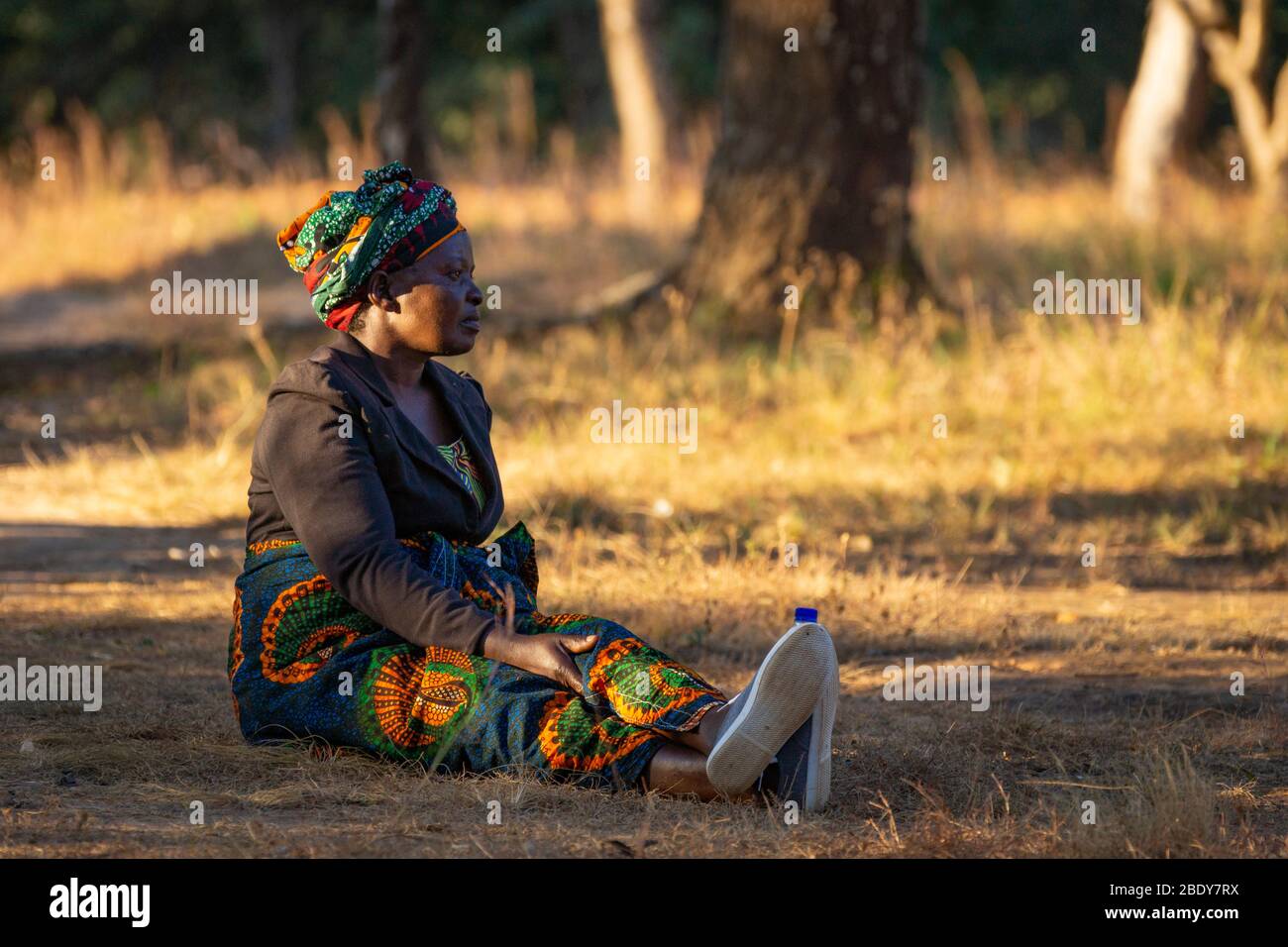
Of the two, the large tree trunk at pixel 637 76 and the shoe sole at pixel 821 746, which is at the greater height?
the large tree trunk at pixel 637 76

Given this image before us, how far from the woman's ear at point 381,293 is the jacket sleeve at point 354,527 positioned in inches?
10.0

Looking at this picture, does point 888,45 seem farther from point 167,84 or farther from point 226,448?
point 167,84

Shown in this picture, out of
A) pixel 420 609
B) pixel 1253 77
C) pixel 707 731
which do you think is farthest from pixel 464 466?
pixel 1253 77

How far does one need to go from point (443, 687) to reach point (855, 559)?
2871mm

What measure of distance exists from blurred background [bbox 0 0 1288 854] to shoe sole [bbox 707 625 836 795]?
0.22 metres

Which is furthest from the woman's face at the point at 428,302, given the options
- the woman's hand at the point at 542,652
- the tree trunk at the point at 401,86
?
the tree trunk at the point at 401,86

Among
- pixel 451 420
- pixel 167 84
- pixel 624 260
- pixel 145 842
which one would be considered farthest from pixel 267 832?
pixel 167 84

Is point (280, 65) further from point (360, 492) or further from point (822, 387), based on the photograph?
point (360, 492)

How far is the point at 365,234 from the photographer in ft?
12.1

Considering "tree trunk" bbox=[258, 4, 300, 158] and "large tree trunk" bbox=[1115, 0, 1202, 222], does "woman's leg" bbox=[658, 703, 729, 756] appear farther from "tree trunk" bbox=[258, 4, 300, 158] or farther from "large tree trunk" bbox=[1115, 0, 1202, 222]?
"tree trunk" bbox=[258, 4, 300, 158]

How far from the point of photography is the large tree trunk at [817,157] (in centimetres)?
868

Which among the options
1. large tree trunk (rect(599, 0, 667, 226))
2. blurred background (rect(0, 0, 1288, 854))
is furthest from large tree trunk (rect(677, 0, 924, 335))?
large tree trunk (rect(599, 0, 667, 226))

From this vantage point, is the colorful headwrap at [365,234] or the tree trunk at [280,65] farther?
the tree trunk at [280,65]

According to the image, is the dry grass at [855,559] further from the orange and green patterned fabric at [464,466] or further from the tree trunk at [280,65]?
the tree trunk at [280,65]
